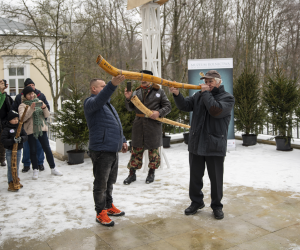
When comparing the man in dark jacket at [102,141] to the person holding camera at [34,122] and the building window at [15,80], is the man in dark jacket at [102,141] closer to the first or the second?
the person holding camera at [34,122]

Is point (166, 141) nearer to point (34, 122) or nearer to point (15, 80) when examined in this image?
point (34, 122)

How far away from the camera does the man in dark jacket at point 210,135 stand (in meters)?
4.11

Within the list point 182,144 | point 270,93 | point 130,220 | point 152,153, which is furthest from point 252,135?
point 130,220

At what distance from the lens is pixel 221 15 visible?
2189cm

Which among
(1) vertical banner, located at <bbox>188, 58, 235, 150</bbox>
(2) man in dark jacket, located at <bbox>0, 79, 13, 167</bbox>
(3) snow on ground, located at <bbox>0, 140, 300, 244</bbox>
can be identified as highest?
(1) vertical banner, located at <bbox>188, 58, 235, 150</bbox>

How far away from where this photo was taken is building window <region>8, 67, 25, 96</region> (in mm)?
19703

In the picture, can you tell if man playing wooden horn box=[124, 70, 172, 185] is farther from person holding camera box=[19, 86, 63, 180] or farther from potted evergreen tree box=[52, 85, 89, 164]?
potted evergreen tree box=[52, 85, 89, 164]

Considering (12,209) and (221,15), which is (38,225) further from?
(221,15)

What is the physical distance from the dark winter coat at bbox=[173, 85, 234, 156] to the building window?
1767 cm

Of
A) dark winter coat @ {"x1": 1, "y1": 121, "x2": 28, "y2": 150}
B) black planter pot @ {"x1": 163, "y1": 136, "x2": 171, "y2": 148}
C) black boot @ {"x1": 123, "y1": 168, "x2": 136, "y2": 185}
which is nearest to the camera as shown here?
dark winter coat @ {"x1": 1, "y1": 121, "x2": 28, "y2": 150}

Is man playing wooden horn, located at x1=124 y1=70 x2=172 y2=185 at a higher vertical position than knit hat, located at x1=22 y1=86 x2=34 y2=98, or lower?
lower

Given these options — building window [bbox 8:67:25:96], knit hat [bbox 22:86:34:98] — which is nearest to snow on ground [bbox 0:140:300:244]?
knit hat [bbox 22:86:34:98]

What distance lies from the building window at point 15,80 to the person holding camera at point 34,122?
1463cm

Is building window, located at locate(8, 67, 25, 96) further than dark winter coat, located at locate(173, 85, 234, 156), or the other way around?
building window, located at locate(8, 67, 25, 96)
